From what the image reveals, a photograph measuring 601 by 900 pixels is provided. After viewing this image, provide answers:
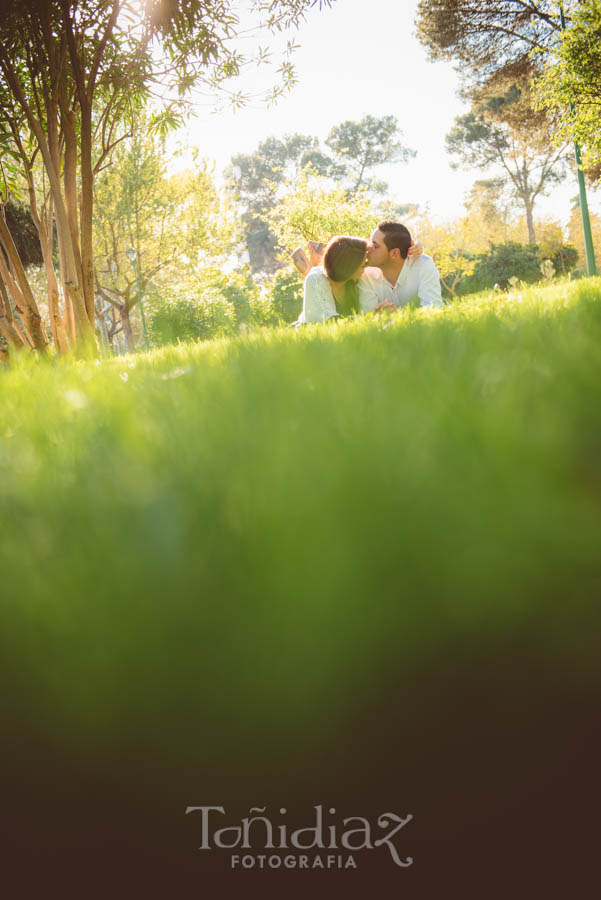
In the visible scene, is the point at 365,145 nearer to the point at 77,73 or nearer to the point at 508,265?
the point at 508,265

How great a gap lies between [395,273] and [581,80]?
12.8 m

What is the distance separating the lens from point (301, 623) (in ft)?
2.06

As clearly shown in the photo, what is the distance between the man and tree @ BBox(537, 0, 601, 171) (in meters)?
12.5

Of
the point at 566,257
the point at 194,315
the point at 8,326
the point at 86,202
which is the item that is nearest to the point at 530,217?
the point at 566,257

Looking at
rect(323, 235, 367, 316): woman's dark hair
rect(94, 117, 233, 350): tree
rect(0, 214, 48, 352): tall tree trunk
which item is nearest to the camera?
rect(323, 235, 367, 316): woman's dark hair

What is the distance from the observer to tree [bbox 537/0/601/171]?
47.3 ft

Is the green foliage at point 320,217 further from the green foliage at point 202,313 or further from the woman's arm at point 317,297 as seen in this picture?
the woman's arm at point 317,297

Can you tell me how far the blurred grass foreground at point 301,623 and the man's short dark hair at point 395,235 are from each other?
612 cm

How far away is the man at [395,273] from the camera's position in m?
6.43

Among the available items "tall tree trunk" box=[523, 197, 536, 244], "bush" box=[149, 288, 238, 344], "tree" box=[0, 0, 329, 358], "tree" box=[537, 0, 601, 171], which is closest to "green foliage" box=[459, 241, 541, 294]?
"tree" box=[537, 0, 601, 171]

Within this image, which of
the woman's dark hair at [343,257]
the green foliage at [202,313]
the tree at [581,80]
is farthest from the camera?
the green foliage at [202,313]

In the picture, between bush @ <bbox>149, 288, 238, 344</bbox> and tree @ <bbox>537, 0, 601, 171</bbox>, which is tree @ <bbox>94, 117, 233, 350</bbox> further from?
tree @ <bbox>537, 0, 601, 171</bbox>

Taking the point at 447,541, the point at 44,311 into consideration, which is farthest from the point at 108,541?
the point at 44,311

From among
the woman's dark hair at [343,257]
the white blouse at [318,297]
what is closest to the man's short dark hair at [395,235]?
the woman's dark hair at [343,257]
